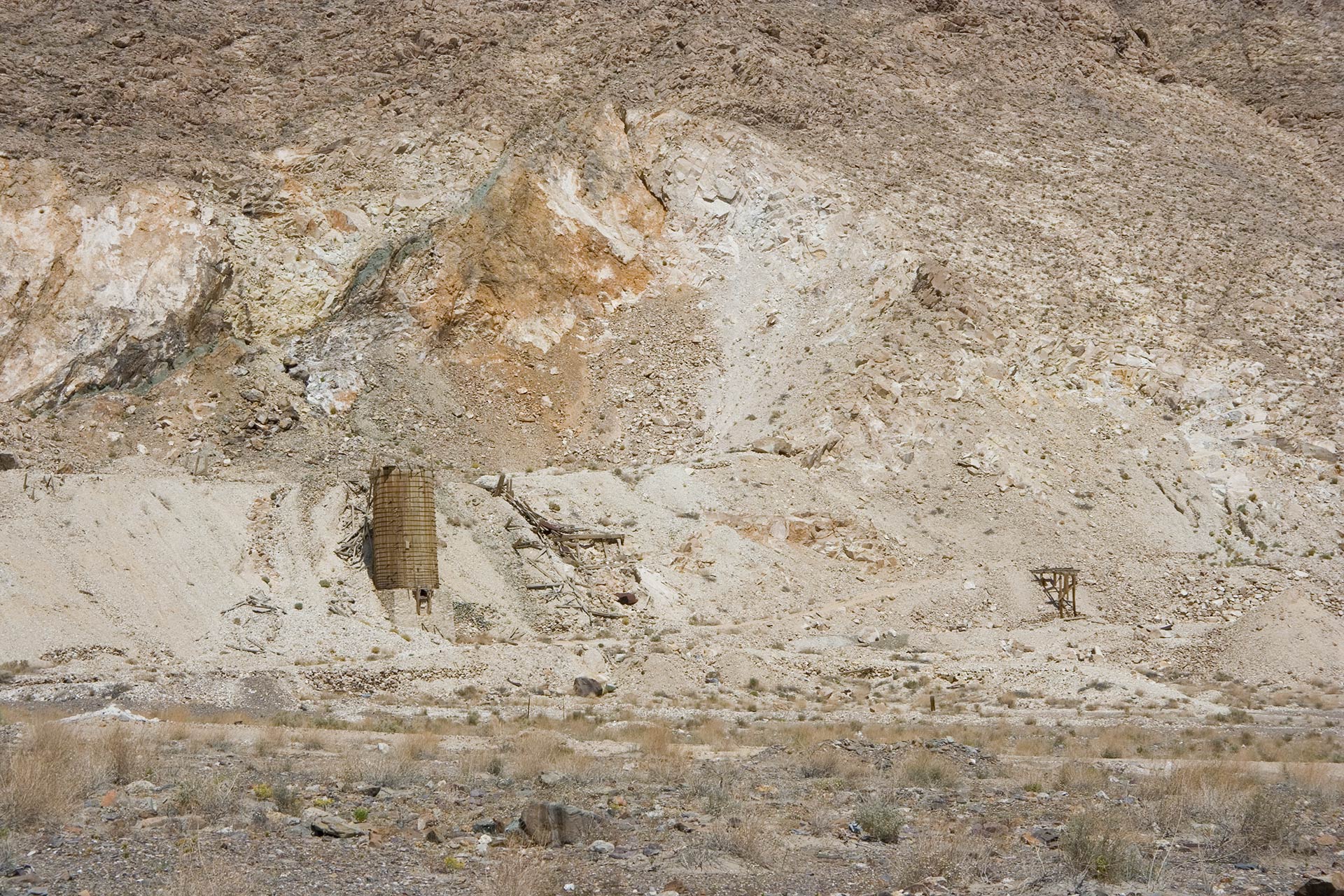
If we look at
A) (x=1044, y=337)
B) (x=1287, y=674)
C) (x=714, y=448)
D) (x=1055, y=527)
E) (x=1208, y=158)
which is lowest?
(x=1287, y=674)

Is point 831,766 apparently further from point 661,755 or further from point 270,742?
point 270,742

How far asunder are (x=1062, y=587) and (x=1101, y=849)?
19.2 m

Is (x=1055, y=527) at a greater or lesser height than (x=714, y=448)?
lesser

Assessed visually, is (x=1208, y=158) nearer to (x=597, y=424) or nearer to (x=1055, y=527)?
(x=1055, y=527)

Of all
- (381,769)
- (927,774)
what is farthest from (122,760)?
(927,774)

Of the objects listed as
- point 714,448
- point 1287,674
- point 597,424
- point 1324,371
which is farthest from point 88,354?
point 1324,371

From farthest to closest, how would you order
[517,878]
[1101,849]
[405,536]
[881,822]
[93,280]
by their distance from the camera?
1. [93,280]
2. [405,536]
3. [881,822]
4. [1101,849]
5. [517,878]

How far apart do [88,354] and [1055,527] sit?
23.8 meters

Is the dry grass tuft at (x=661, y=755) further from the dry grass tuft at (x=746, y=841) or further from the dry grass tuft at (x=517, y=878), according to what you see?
the dry grass tuft at (x=517, y=878)

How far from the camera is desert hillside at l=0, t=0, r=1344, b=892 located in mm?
23922

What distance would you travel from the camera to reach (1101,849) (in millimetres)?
9180

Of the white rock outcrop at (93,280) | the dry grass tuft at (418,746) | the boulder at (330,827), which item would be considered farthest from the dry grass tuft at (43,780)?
the white rock outcrop at (93,280)

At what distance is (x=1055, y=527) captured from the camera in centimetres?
2931

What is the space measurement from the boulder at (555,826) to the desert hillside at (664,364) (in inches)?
398
